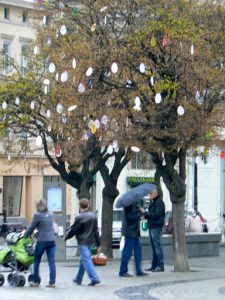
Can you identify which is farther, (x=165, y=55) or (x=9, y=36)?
(x=9, y=36)

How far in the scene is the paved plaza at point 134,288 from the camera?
17922mm

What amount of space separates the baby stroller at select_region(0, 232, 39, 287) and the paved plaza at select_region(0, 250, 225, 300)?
0.59 ft

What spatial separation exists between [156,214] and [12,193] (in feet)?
148

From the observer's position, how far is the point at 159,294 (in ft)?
60.7

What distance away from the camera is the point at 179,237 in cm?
2456

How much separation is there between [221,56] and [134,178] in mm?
36270

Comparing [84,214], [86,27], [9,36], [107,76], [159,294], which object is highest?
[9,36]

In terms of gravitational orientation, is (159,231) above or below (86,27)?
below

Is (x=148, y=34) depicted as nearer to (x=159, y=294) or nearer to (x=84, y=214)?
(x=84, y=214)

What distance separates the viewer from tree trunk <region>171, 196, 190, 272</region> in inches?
960

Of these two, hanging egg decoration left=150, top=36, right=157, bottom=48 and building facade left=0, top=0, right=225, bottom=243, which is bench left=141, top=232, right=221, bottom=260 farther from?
building facade left=0, top=0, right=225, bottom=243

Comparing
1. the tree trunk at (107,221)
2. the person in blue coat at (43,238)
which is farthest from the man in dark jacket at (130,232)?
the tree trunk at (107,221)

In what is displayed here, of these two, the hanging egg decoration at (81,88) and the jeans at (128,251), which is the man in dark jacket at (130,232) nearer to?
the jeans at (128,251)

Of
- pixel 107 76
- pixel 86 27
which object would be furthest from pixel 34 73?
pixel 107 76
